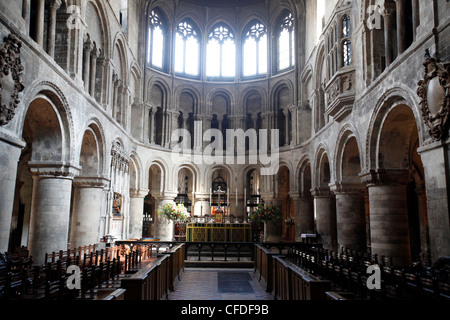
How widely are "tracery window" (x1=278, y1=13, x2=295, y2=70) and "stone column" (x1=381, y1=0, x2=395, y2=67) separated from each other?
13315mm

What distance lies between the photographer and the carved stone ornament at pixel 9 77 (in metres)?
8.65

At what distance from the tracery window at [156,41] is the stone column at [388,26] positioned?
16485 mm

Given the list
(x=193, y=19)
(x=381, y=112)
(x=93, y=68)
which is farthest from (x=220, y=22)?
(x=381, y=112)

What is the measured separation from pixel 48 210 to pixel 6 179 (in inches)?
140

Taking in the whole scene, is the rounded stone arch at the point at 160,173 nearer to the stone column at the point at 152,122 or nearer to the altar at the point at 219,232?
the stone column at the point at 152,122

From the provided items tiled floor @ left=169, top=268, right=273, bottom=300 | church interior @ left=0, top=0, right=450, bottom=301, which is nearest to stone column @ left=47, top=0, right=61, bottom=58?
church interior @ left=0, top=0, right=450, bottom=301

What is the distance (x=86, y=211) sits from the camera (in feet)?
51.5

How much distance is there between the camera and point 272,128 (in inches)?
1048

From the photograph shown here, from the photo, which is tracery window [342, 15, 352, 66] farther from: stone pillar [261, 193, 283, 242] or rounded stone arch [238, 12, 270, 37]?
rounded stone arch [238, 12, 270, 37]

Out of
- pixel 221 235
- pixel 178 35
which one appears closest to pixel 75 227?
pixel 221 235

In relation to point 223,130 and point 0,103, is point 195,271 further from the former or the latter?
point 223,130

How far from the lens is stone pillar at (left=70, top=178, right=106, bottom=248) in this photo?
15.4 metres

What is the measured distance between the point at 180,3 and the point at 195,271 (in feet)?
67.8

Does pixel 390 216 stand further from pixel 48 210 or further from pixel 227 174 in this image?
pixel 227 174
